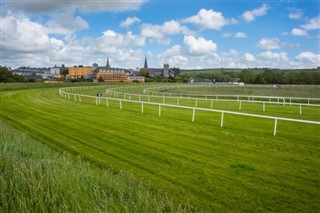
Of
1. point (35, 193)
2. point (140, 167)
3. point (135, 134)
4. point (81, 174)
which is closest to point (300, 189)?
point (140, 167)

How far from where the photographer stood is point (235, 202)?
14.9 feet

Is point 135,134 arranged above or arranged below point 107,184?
below

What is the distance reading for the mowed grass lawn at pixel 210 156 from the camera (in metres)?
4.79

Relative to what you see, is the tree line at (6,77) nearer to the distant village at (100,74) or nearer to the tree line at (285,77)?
the distant village at (100,74)

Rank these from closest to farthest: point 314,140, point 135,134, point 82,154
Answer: point 82,154, point 314,140, point 135,134

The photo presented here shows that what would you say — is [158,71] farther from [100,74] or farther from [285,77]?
[285,77]

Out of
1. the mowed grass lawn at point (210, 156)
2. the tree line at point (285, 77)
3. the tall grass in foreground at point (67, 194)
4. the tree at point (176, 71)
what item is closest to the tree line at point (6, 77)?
the tree line at point (285, 77)

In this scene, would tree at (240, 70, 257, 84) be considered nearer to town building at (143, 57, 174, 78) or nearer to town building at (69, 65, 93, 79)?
town building at (143, 57, 174, 78)

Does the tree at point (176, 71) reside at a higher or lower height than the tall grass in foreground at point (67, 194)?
higher

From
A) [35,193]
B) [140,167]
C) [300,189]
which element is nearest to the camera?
[35,193]

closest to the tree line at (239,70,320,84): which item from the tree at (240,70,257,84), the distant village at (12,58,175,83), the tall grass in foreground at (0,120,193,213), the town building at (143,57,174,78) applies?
the tree at (240,70,257,84)

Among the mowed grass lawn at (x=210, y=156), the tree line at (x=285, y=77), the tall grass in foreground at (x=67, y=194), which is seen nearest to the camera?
the tall grass in foreground at (x=67, y=194)

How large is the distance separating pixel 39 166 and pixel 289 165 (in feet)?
17.3

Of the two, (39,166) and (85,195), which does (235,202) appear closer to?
(85,195)
